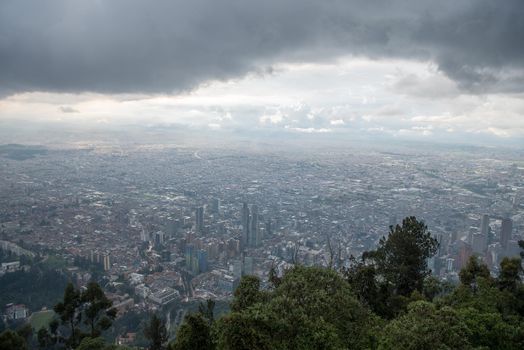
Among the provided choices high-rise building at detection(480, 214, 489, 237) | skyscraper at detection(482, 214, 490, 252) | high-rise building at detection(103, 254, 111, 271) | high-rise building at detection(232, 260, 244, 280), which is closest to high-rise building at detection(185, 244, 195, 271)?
high-rise building at detection(232, 260, 244, 280)

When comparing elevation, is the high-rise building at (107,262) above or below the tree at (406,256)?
below

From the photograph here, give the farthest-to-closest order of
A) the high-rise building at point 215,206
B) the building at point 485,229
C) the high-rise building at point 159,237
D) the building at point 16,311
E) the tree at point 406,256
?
the high-rise building at point 215,206, the high-rise building at point 159,237, the building at point 485,229, the building at point 16,311, the tree at point 406,256

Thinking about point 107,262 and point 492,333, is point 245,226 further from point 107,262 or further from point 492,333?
point 492,333

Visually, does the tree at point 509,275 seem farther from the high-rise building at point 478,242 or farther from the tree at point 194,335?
the high-rise building at point 478,242

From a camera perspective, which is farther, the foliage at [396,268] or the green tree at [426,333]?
the foliage at [396,268]

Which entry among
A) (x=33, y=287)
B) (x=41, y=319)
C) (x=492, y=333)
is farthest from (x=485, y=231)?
(x=33, y=287)

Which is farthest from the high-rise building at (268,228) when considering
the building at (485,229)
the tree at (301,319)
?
the tree at (301,319)
